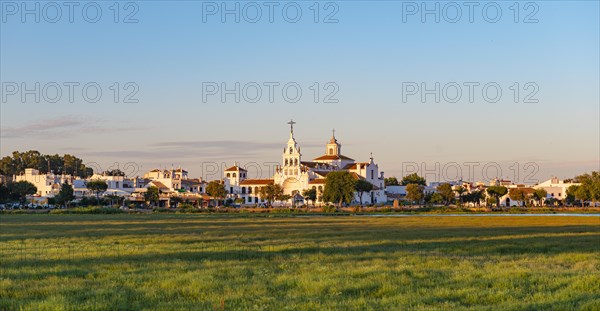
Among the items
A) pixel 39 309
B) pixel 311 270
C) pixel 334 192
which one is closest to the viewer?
pixel 39 309

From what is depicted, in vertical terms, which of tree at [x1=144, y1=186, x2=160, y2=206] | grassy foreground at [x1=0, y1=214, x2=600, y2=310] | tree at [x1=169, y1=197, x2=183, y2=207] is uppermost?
tree at [x1=144, y1=186, x2=160, y2=206]

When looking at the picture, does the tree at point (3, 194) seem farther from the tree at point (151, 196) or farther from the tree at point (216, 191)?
the tree at point (216, 191)

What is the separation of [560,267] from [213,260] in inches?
479

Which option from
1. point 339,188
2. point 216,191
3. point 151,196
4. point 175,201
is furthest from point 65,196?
point 339,188

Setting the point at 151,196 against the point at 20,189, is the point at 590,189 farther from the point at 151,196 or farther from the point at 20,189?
the point at 20,189

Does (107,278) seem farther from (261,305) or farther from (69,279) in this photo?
(261,305)

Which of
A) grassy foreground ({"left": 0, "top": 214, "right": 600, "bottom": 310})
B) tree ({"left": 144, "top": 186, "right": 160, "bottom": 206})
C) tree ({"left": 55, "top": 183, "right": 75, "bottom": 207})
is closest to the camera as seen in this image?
grassy foreground ({"left": 0, "top": 214, "right": 600, "bottom": 310})

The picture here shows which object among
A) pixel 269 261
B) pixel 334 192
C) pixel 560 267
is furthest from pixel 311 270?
pixel 334 192

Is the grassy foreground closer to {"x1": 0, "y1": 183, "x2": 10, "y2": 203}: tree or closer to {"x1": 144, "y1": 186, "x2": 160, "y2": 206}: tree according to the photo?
{"x1": 0, "y1": 183, "x2": 10, "y2": 203}: tree

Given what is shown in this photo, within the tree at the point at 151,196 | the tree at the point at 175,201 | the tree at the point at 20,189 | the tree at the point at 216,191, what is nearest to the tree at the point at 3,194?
the tree at the point at 20,189

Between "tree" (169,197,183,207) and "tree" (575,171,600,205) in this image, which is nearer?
"tree" (575,171,600,205)

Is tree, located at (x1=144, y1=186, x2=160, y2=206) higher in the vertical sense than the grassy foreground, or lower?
higher

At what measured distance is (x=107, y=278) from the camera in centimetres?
2227

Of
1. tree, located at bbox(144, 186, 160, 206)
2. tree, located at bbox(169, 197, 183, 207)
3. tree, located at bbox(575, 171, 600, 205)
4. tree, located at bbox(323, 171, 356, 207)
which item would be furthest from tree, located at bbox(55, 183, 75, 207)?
tree, located at bbox(575, 171, 600, 205)
